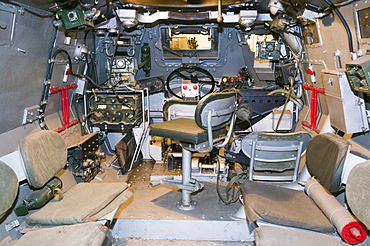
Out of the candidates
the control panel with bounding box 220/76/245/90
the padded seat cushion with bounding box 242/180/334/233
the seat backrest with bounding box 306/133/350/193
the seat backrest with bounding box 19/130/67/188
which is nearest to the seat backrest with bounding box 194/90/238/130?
the padded seat cushion with bounding box 242/180/334/233

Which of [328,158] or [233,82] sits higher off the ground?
[233,82]

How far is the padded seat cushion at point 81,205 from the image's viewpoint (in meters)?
2.24

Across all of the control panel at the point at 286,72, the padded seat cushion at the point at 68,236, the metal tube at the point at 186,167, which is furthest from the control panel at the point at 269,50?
the padded seat cushion at the point at 68,236

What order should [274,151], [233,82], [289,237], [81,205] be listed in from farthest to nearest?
[233,82], [274,151], [81,205], [289,237]

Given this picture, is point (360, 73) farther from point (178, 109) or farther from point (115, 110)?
point (115, 110)

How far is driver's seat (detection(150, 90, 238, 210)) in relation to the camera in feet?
8.29

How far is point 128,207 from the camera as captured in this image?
10.2 feet

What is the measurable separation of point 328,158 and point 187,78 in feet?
10.2

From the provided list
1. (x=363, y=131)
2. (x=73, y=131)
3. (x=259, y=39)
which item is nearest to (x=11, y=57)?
(x=73, y=131)

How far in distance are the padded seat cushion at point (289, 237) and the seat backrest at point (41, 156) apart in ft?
5.48

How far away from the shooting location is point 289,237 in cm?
192

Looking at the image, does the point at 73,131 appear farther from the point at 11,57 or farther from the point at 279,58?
the point at 279,58

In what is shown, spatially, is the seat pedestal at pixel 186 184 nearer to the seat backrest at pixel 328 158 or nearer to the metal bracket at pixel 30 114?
the seat backrest at pixel 328 158

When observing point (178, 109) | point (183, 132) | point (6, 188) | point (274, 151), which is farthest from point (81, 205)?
point (274, 151)
